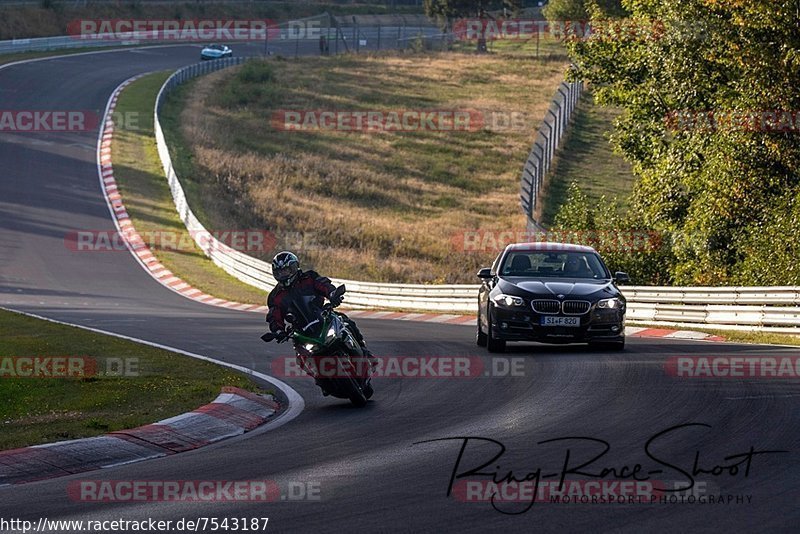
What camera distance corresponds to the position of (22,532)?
679 centimetres

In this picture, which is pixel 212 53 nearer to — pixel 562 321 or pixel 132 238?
pixel 132 238

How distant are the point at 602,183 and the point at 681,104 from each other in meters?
21.0

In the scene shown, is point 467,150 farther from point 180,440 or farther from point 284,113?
point 180,440

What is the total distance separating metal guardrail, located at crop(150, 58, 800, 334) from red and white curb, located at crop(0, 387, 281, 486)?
35.1 feet

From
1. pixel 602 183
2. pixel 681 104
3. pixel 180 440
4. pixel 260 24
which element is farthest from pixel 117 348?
pixel 260 24

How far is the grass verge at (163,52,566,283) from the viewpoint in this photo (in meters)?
41.6

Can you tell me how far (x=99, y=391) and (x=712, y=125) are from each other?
18.7 metres

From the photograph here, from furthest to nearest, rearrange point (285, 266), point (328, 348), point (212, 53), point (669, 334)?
point (212, 53) → point (669, 334) → point (285, 266) → point (328, 348)
